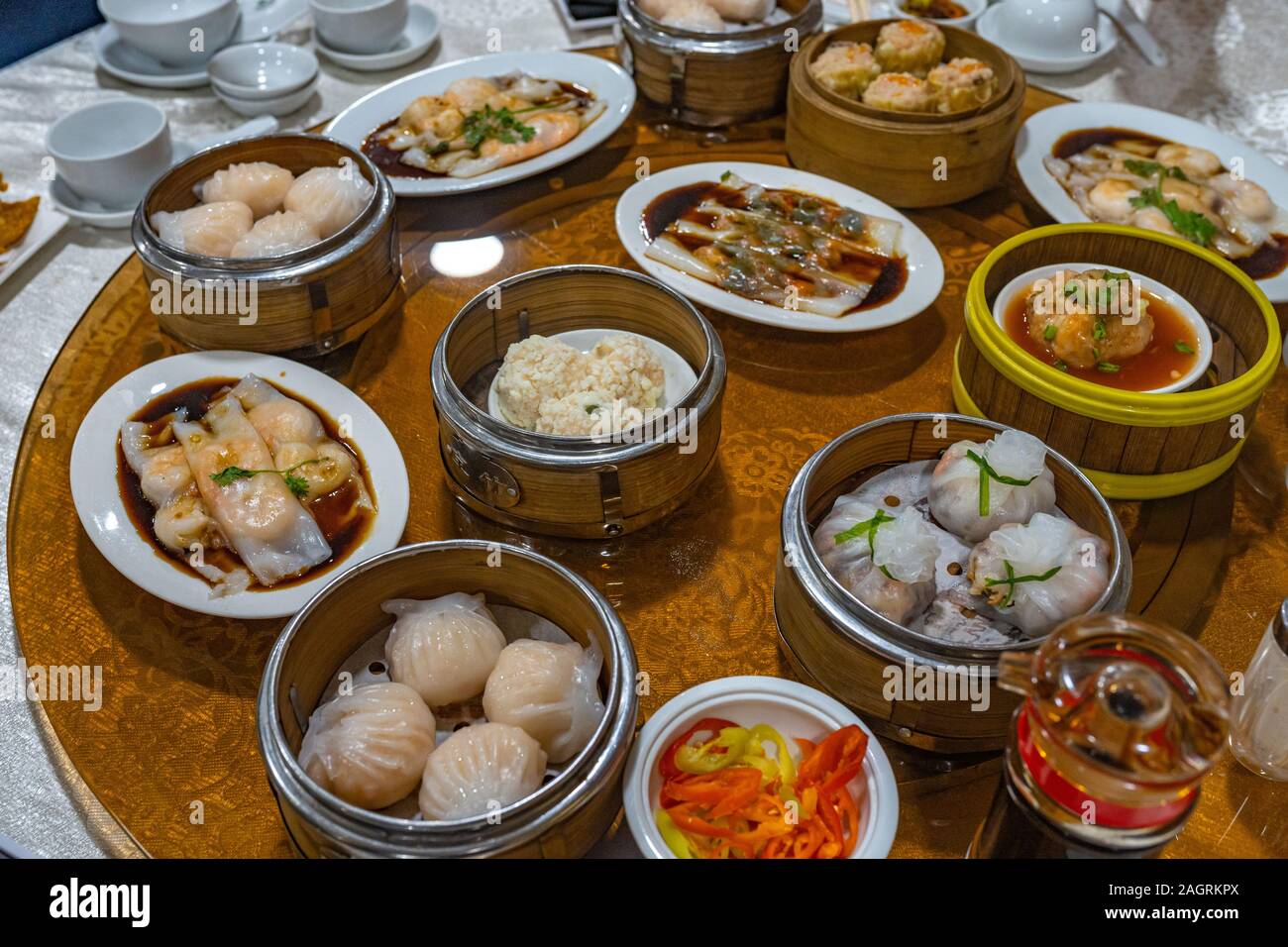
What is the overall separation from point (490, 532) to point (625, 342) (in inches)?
20.7

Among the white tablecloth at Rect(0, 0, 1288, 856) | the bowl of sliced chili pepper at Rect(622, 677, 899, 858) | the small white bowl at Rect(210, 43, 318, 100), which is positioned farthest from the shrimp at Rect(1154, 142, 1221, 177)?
the small white bowl at Rect(210, 43, 318, 100)

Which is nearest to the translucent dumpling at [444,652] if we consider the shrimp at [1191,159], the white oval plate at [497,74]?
the white oval plate at [497,74]


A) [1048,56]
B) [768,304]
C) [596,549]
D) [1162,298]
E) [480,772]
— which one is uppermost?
[1048,56]

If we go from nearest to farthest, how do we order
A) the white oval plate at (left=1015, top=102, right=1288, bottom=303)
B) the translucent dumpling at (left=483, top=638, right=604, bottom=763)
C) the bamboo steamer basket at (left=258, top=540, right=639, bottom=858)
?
the bamboo steamer basket at (left=258, top=540, right=639, bottom=858), the translucent dumpling at (left=483, top=638, right=604, bottom=763), the white oval plate at (left=1015, top=102, right=1288, bottom=303)

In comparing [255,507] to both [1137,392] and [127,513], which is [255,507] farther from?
[1137,392]

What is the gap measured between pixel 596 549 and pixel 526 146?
1.49m

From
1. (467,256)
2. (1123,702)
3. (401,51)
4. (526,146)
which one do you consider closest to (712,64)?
(526,146)

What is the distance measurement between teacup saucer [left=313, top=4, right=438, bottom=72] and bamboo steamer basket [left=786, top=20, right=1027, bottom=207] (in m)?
1.42

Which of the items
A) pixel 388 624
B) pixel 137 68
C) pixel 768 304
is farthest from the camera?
pixel 137 68

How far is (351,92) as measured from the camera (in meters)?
3.86

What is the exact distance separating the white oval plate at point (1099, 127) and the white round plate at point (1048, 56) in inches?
20.7

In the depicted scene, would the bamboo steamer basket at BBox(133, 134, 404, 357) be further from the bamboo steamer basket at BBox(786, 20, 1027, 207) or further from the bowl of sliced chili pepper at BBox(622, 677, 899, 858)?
the bowl of sliced chili pepper at BBox(622, 677, 899, 858)

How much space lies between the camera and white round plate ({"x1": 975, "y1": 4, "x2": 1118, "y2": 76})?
394 centimetres

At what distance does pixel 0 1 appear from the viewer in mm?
4121
